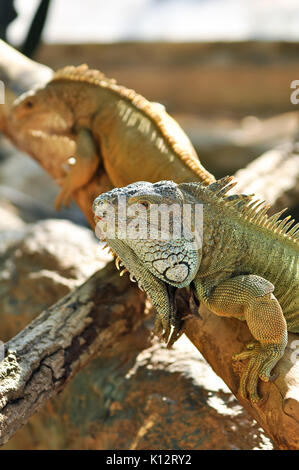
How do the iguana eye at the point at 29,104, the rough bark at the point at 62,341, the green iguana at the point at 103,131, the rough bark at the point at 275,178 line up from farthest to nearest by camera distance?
the rough bark at the point at 275,178
the iguana eye at the point at 29,104
the green iguana at the point at 103,131
the rough bark at the point at 62,341

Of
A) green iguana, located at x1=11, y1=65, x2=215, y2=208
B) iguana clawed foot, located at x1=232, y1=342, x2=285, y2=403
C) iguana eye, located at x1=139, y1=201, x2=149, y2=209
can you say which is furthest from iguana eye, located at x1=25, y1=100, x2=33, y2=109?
iguana clawed foot, located at x1=232, y1=342, x2=285, y2=403

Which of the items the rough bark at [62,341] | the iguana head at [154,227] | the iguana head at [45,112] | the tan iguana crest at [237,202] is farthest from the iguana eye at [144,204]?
the iguana head at [45,112]

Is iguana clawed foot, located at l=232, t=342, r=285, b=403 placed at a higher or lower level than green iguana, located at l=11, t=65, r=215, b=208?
lower

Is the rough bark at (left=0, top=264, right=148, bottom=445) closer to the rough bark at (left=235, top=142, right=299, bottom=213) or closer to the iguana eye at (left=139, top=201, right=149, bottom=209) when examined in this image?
the iguana eye at (left=139, top=201, right=149, bottom=209)

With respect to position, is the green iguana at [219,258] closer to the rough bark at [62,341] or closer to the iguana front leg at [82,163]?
the rough bark at [62,341]

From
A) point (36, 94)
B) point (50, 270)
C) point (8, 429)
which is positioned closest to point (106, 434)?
point (8, 429)

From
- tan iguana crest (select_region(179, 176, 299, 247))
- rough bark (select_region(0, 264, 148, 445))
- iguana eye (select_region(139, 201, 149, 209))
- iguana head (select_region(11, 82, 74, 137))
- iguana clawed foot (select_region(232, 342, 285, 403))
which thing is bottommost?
rough bark (select_region(0, 264, 148, 445))

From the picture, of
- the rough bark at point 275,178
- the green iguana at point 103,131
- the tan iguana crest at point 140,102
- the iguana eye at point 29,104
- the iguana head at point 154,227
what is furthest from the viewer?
the rough bark at point 275,178

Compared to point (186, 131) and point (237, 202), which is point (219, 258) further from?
point (186, 131)
